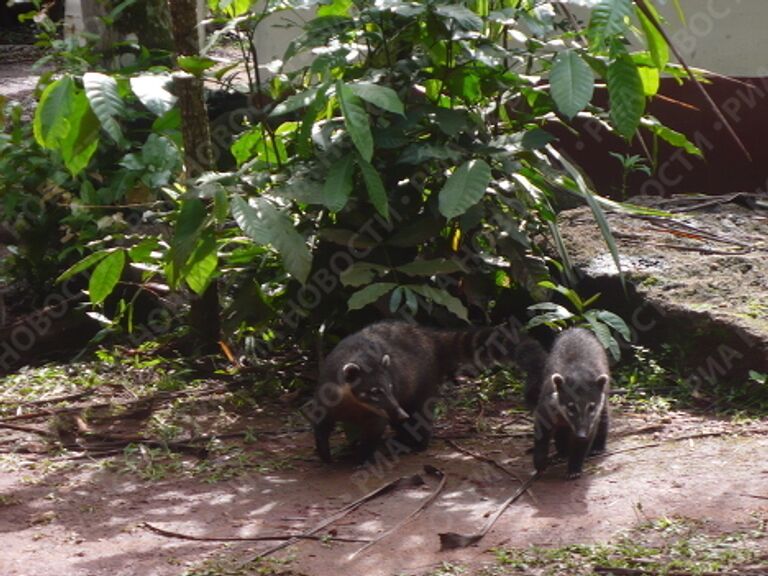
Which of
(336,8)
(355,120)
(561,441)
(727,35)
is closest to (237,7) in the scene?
(336,8)

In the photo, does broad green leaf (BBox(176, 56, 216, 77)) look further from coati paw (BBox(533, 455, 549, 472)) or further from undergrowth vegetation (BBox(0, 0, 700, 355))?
coati paw (BBox(533, 455, 549, 472))

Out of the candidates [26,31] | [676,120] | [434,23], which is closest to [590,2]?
[434,23]

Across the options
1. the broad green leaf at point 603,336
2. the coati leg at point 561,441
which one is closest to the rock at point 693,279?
the broad green leaf at point 603,336

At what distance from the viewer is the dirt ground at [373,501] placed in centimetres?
448

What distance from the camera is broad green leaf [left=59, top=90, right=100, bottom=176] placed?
510 cm

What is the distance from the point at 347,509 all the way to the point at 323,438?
781 mm

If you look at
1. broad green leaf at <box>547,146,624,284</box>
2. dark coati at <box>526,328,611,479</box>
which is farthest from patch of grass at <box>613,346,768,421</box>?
broad green leaf at <box>547,146,624,284</box>

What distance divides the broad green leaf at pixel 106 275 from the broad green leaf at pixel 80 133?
35.3 inches

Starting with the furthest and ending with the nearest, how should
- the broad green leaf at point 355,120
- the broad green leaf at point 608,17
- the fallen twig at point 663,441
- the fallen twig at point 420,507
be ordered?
1. the fallen twig at point 663,441
2. the broad green leaf at point 355,120
3. the fallen twig at point 420,507
4. the broad green leaf at point 608,17

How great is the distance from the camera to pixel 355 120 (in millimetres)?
5043

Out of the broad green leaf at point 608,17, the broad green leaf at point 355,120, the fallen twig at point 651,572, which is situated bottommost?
the fallen twig at point 651,572

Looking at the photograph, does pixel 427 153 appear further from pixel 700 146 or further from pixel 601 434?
pixel 700 146

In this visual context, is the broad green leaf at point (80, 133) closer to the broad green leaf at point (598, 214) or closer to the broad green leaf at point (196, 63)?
the broad green leaf at point (196, 63)

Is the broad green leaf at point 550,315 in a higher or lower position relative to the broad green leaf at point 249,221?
lower
